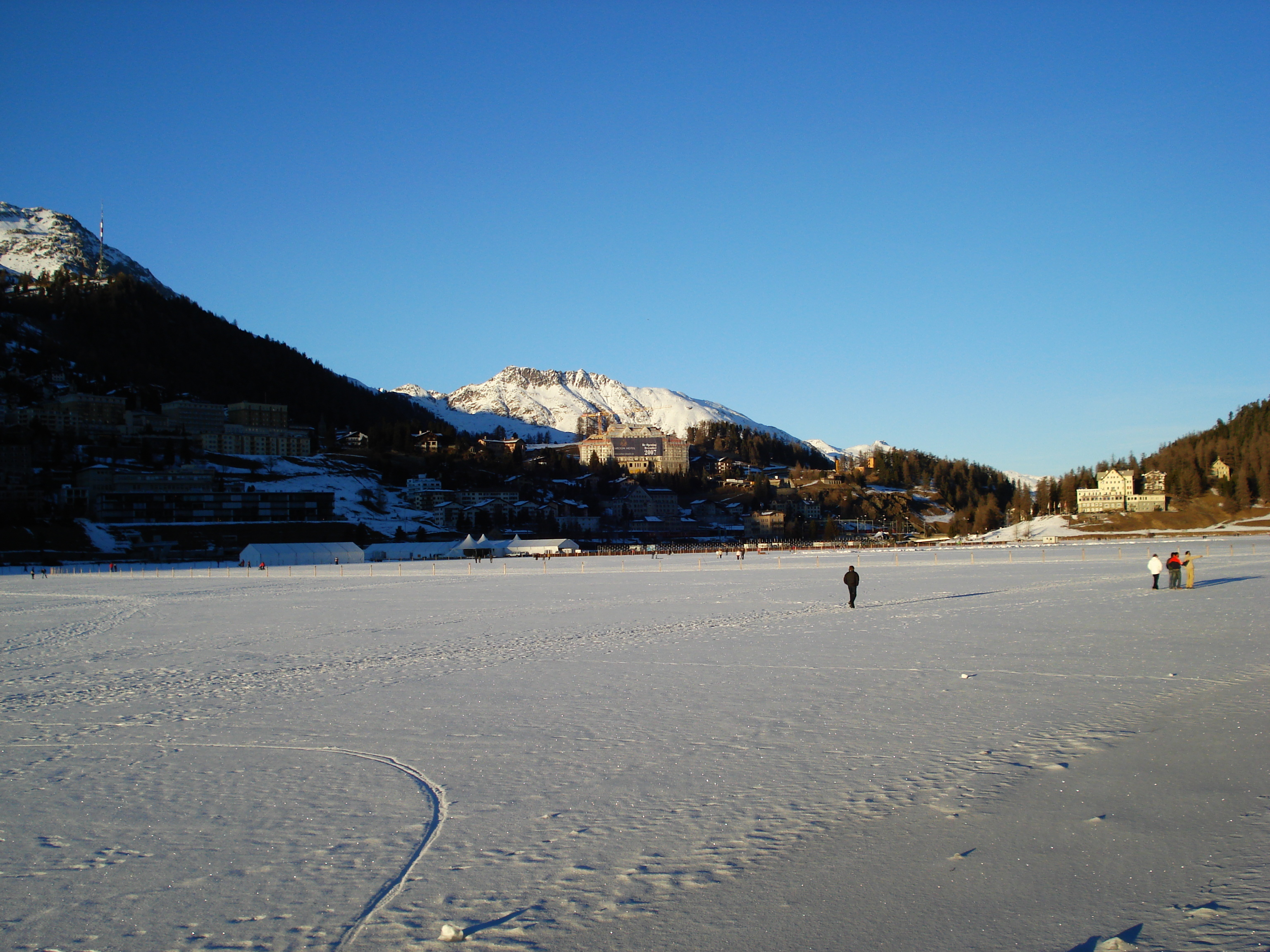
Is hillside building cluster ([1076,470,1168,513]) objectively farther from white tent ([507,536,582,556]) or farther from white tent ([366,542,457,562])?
white tent ([366,542,457,562])

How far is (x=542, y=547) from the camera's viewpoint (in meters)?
99.8

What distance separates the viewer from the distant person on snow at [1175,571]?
25.2 m

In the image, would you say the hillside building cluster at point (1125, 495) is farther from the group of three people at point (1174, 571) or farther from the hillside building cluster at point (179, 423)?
the hillside building cluster at point (179, 423)

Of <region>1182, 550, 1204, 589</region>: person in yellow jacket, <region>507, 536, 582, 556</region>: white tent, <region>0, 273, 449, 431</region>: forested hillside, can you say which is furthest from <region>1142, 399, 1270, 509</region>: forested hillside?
<region>0, 273, 449, 431</region>: forested hillside

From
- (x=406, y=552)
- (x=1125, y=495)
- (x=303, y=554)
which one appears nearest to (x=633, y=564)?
(x=303, y=554)

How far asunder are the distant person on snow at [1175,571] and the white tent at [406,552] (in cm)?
7231

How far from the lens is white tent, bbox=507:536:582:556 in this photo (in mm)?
97625

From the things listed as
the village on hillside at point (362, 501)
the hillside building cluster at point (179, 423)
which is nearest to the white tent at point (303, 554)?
the village on hillside at point (362, 501)

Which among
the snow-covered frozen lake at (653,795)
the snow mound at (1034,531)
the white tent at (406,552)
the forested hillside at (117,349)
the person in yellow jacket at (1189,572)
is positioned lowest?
the white tent at (406,552)

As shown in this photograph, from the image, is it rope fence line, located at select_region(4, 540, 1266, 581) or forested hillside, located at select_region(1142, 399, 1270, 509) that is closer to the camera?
rope fence line, located at select_region(4, 540, 1266, 581)

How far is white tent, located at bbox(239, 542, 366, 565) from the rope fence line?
1.74 meters

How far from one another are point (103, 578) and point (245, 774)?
56.0 meters

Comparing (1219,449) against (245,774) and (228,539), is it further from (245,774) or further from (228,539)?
(245,774)

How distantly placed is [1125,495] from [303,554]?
116 meters
